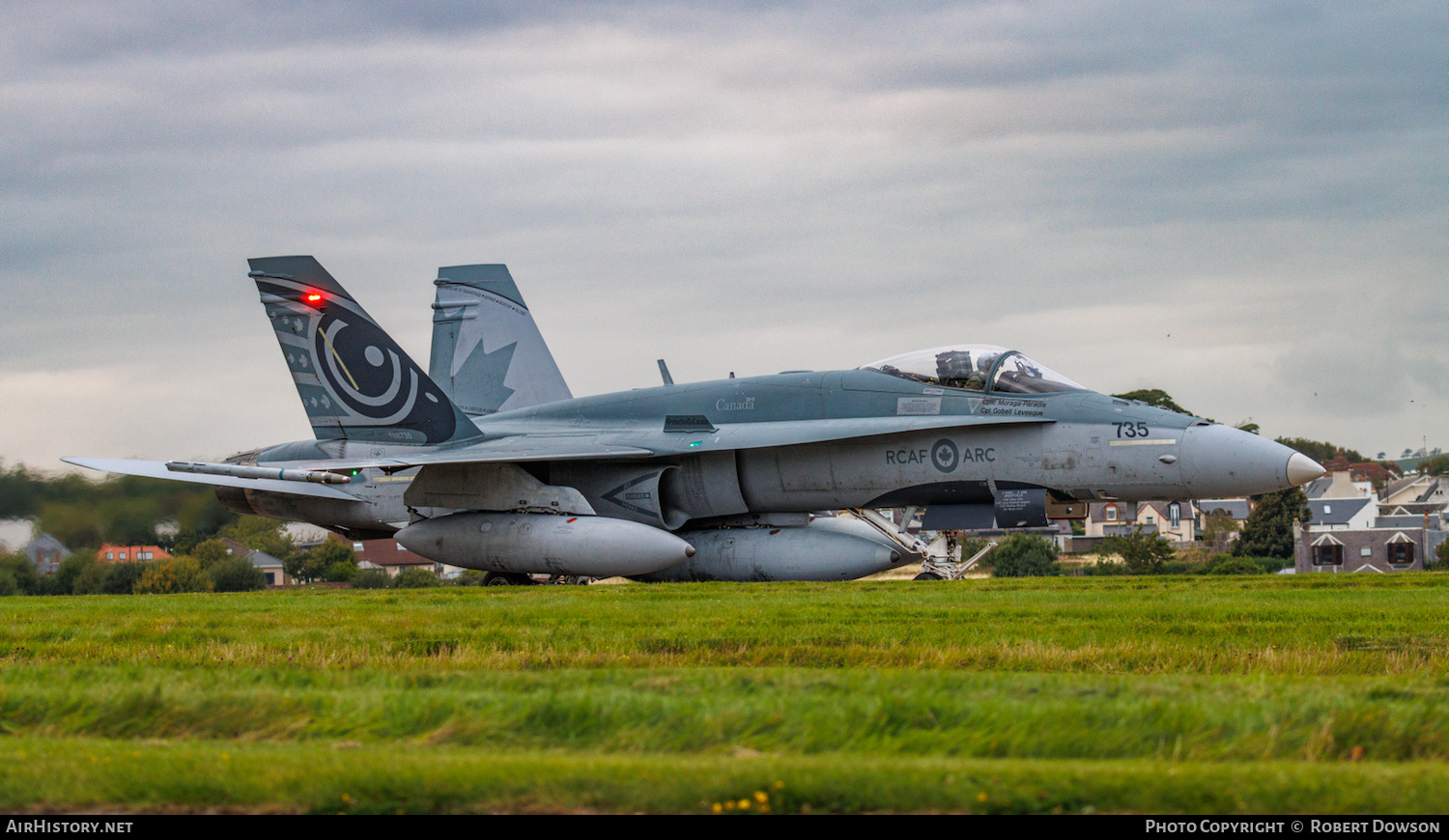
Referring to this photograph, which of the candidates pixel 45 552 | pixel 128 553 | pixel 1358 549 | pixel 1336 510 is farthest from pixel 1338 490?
pixel 45 552

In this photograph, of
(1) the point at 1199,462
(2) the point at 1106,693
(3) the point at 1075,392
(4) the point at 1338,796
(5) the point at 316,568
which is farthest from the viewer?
(5) the point at 316,568

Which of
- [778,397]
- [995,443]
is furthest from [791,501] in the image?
[995,443]

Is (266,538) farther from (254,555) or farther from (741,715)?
(741,715)

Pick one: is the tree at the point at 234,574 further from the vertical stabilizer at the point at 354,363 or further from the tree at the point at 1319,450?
the tree at the point at 1319,450

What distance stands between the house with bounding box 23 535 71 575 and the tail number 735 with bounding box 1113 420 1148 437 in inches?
661

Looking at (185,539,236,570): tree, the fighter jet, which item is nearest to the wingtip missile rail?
the fighter jet

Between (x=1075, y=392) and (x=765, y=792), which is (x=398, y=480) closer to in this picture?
(x=1075, y=392)

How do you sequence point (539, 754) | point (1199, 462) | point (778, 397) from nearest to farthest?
point (539, 754) → point (1199, 462) → point (778, 397)

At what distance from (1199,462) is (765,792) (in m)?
13.6

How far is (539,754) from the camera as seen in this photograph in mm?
4746

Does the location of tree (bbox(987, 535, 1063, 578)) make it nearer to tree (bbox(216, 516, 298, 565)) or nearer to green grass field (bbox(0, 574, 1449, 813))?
tree (bbox(216, 516, 298, 565))

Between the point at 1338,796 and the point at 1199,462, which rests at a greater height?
the point at 1199,462

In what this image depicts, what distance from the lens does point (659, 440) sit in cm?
1952

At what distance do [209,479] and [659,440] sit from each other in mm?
6902
